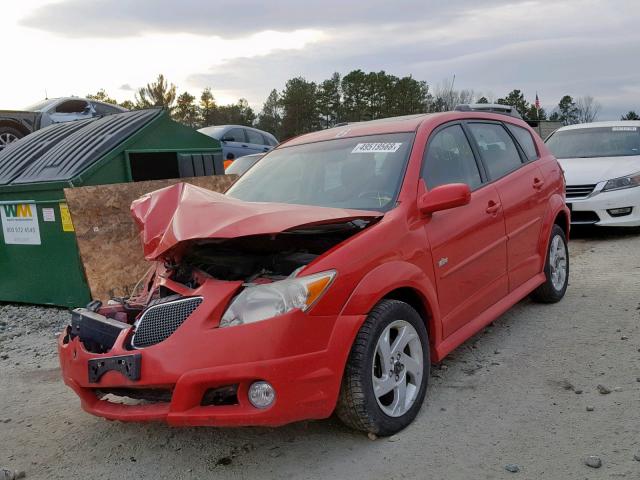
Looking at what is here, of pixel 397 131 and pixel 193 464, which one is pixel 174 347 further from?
pixel 397 131

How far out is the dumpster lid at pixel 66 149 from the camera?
231 inches

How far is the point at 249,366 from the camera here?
2662 millimetres

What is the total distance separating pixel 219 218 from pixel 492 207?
2.05m

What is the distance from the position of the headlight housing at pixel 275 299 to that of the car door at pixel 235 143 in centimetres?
1327

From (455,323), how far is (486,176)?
47.8 inches

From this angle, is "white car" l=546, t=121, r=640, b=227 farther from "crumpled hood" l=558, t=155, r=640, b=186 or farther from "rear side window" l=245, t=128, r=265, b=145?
"rear side window" l=245, t=128, r=265, b=145

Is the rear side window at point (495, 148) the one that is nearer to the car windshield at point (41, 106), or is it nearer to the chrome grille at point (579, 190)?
the chrome grille at point (579, 190)

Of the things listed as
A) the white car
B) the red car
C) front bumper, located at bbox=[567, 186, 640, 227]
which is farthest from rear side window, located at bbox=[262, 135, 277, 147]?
the red car

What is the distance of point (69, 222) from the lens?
575 cm

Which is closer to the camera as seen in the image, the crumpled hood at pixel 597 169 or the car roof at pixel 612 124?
the crumpled hood at pixel 597 169

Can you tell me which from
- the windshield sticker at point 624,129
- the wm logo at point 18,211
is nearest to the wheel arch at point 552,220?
the windshield sticker at point 624,129

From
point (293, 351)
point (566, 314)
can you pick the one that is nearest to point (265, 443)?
point (293, 351)

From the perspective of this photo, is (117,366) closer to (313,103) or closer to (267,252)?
(267,252)

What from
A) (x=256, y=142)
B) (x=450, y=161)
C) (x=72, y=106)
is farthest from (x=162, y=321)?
(x=256, y=142)
